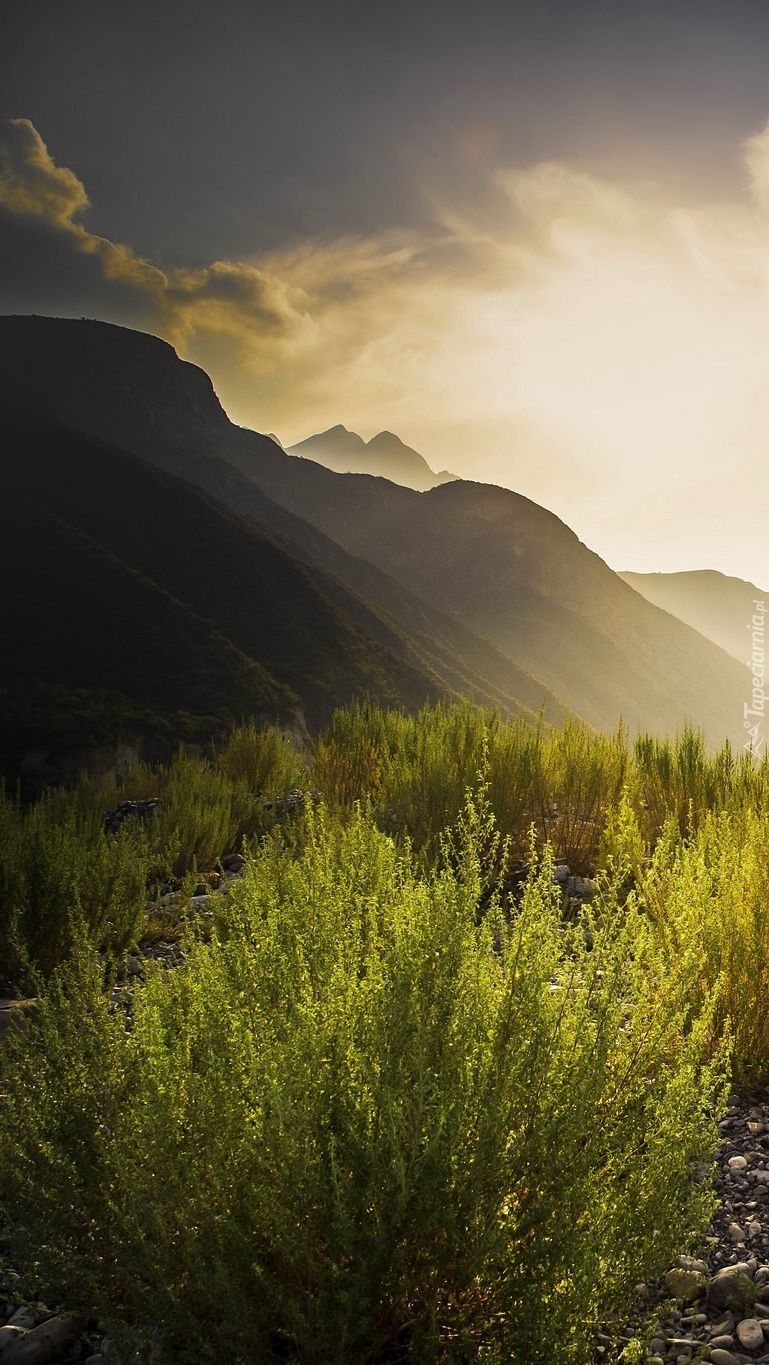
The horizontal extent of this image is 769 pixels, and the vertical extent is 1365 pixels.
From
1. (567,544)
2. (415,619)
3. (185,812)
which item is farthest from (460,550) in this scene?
(185,812)

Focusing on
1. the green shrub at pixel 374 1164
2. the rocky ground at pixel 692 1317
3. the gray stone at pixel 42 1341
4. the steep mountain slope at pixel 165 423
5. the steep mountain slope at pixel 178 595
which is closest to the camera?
the green shrub at pixel 374 1164

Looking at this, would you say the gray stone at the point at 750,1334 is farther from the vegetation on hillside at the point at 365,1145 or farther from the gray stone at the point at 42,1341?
the gray stone at the point at 42,1341

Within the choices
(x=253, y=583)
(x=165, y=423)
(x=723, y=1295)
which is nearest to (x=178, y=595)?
(x=253, y=583)

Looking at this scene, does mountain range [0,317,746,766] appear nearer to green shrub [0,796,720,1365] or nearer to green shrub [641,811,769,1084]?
green shrub [641,811,769,1084]

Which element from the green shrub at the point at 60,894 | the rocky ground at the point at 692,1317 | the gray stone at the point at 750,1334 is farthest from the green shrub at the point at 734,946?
the green shrub at the point at 60,894

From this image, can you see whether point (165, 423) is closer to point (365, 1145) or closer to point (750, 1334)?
point (365, 1145)

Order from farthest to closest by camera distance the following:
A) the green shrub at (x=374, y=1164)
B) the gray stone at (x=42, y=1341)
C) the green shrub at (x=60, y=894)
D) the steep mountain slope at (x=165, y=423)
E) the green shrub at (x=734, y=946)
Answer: the steep mountain slope at (x=165, y=423) → the green shrub at (x=60, y=894) → the green shrub at (x=734, y=946) → the gray stone at (x=42, y=1341) → the green shrub at (x=374, y=1164)

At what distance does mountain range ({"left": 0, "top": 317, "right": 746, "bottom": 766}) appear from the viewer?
39.7m

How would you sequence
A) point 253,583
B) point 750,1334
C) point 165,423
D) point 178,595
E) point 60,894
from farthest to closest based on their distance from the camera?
1. point 165,423
2. point 253,583
3. point 178,595
4. point 60,894
5. point 750,1334

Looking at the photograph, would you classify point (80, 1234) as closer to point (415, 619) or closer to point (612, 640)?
point (415, 619)

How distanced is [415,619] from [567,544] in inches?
1754

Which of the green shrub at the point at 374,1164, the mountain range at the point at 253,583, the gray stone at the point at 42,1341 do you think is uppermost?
the mountain range at the point at 253,583

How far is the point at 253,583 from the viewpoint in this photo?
49.4 meters

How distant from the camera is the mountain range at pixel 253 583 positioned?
130 feet
